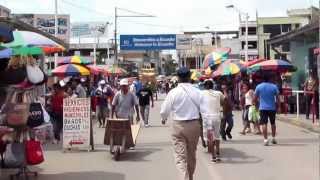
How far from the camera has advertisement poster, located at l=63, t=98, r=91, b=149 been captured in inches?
606

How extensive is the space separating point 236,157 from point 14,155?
16.6 ft

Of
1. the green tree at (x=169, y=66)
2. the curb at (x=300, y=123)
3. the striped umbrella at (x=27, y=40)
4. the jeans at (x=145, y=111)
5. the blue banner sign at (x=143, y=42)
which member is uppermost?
the blue banner sign at (x=143, y=42)

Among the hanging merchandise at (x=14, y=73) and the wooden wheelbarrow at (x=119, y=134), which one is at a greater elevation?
the hanging merchandise at (x=14, y=73)

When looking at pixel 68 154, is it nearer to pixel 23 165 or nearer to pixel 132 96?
pixel 132 96

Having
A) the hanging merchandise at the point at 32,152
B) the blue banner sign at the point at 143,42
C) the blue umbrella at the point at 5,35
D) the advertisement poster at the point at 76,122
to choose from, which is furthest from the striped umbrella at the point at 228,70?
the blue banner sign at the point at 143,42

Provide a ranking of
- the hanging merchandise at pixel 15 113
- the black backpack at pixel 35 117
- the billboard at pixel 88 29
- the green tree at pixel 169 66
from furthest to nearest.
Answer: the green tree at pixel 169 66 → the billboard at pixel 88 29 → the black backpack at pixel 35 117 → the hanging merchandise at pixel 15 113

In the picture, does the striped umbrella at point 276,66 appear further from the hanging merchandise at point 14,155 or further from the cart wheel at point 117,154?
the hanging merchandise at point 14,155

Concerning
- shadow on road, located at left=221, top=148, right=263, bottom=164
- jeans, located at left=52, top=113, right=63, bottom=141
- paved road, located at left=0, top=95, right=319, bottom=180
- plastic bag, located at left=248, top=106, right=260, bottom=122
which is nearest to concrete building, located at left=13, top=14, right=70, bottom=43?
plastic bag, located at left=248, top=106, right=260, bottom=122

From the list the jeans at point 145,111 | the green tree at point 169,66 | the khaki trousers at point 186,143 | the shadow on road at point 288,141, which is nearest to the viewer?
the khaki trousers at point 186,143

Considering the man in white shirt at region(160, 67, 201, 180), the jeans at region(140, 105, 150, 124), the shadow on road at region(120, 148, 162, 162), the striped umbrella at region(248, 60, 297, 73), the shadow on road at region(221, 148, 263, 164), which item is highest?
the striped umbrella at region(248, 60, 297, 73)

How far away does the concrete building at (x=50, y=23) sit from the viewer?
54.0m

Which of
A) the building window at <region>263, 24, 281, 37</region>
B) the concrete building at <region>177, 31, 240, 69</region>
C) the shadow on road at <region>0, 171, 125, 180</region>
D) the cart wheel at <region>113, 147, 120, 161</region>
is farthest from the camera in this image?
the building window at <region>263, 24, 281, 37</region>

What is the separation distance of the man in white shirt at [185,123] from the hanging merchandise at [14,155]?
2659 mm

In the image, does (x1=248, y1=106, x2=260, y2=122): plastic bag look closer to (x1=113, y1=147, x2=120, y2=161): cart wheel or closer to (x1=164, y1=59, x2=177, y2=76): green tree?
(x1=113, y1=147, x2=120, y2=161): cart wheel
